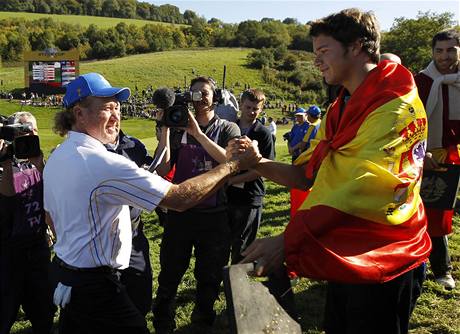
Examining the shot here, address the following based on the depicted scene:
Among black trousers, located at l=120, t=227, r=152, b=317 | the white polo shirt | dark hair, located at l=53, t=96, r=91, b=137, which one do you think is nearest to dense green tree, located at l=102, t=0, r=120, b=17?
black trousers, located at l=120, t=227, r=152, b=317

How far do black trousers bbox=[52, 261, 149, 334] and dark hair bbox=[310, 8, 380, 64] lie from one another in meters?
1.89

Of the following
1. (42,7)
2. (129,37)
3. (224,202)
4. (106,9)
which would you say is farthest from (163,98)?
(106,9)

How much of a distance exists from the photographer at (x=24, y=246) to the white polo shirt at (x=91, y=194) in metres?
1.38

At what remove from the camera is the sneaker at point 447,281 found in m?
4.95

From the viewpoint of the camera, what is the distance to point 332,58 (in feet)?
7.88

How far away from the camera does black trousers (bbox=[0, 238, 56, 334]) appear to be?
3.98m

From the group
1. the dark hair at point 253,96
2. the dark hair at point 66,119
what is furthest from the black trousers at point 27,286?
the dark hair at point 253,96

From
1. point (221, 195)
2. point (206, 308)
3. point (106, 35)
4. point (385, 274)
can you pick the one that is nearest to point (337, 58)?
point (385, 274)

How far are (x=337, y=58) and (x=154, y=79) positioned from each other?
5945 centimetres

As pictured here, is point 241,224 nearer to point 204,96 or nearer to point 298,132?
point 204,96

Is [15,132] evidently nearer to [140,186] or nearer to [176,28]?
[140,186]

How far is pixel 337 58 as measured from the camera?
2.39m

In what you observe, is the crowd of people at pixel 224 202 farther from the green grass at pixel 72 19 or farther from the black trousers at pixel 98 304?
the green grass at pixel 72 19

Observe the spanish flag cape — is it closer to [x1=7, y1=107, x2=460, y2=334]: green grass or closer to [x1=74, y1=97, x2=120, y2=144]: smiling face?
[x1=74, y1=97, x2=120, y2=144]: smiling face
